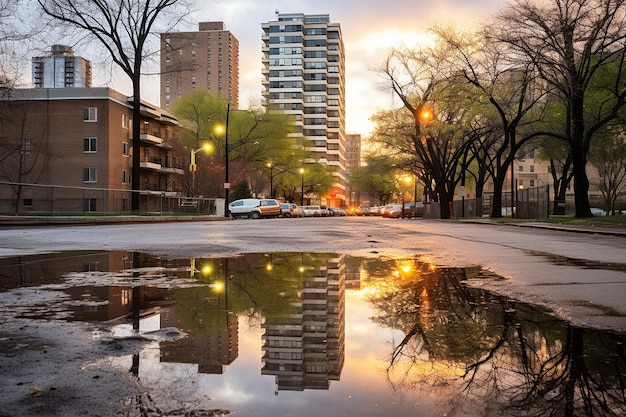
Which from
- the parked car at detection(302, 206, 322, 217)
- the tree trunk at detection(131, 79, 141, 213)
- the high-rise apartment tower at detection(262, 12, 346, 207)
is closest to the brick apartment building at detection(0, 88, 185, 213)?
the tree trunk at detection(131, 79, 141, 213)

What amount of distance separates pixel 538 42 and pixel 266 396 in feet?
97.7

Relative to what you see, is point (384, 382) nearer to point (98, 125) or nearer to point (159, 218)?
point (159, 218)

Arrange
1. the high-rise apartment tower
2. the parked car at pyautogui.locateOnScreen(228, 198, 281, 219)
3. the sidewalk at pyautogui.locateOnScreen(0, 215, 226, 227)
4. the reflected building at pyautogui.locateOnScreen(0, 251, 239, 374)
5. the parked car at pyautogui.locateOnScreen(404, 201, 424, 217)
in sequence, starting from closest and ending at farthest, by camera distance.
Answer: the reflected building at pyautogui.locateOnScreen(0, 251, 239, 374) → the sidewalk at pyautogui.locateOnScreen(0, 215, 226, 227) → the parked car at pyautogui.locateOnScreen(228, 198, 281, 219) → the parked car at pyautogui.locateOnScreen(404, 201, 424, 217) → the high-rise apartment tower

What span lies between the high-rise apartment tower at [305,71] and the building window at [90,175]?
95.1 meters

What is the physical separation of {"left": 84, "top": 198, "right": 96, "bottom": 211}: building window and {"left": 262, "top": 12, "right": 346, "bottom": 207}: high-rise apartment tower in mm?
115989

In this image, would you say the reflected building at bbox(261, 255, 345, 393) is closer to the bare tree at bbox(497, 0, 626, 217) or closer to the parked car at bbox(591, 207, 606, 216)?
the bare tree at bbox(497, 0, 626, 217)

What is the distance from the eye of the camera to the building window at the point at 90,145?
5709 cm

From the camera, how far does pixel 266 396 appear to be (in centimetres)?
307

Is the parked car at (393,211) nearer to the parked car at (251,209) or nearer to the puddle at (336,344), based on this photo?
the parked car at (251,209)

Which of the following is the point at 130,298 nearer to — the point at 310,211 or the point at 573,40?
the point at 573,40

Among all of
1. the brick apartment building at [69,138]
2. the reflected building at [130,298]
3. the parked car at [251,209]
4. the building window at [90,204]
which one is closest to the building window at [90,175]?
the brick apartment building at [69,138]

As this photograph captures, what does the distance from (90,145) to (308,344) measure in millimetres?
57852

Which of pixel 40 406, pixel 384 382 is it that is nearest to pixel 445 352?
pixel 384 382

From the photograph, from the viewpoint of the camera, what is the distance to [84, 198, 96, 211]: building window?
33159mm
